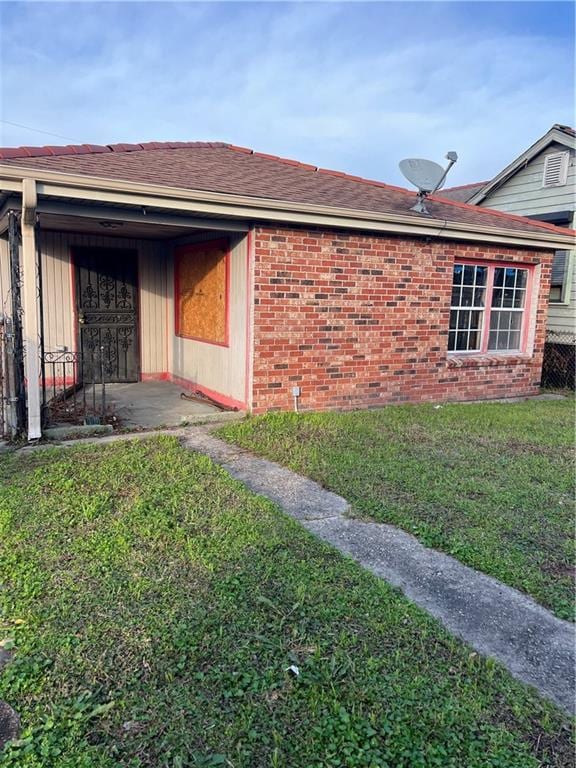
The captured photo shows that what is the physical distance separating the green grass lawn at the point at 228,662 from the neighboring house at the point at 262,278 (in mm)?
3153

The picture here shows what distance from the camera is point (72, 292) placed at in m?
9.62

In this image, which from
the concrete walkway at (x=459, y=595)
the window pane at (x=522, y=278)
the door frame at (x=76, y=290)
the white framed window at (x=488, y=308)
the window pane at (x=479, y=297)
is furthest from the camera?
the window pane at (x=522, y=278)

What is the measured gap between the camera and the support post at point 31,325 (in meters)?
5.82

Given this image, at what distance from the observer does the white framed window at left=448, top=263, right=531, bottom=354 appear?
935cm

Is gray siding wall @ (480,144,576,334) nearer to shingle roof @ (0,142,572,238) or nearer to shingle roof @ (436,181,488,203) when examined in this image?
shingle roof @ (436,181,488,203)

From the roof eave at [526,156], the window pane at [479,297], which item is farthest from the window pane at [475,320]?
the roof eave at [526,156]

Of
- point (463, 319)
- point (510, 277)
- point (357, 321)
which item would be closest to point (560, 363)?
point (510, 277)

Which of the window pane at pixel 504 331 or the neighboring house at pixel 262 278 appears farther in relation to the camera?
the window pane at pixel 504 331

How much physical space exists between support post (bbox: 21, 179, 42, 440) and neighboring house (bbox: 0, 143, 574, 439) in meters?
0.02

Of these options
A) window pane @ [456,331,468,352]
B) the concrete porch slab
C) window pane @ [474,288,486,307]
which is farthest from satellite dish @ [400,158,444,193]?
the concrete porch slab

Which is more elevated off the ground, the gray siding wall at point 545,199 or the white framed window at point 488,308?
the gray siding wall at point 545,199

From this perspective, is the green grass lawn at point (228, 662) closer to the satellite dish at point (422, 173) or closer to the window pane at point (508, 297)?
the satellite dish at point (422, 173)

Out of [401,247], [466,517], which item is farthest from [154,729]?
[401,247]

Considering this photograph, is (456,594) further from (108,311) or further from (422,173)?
(108,311)
